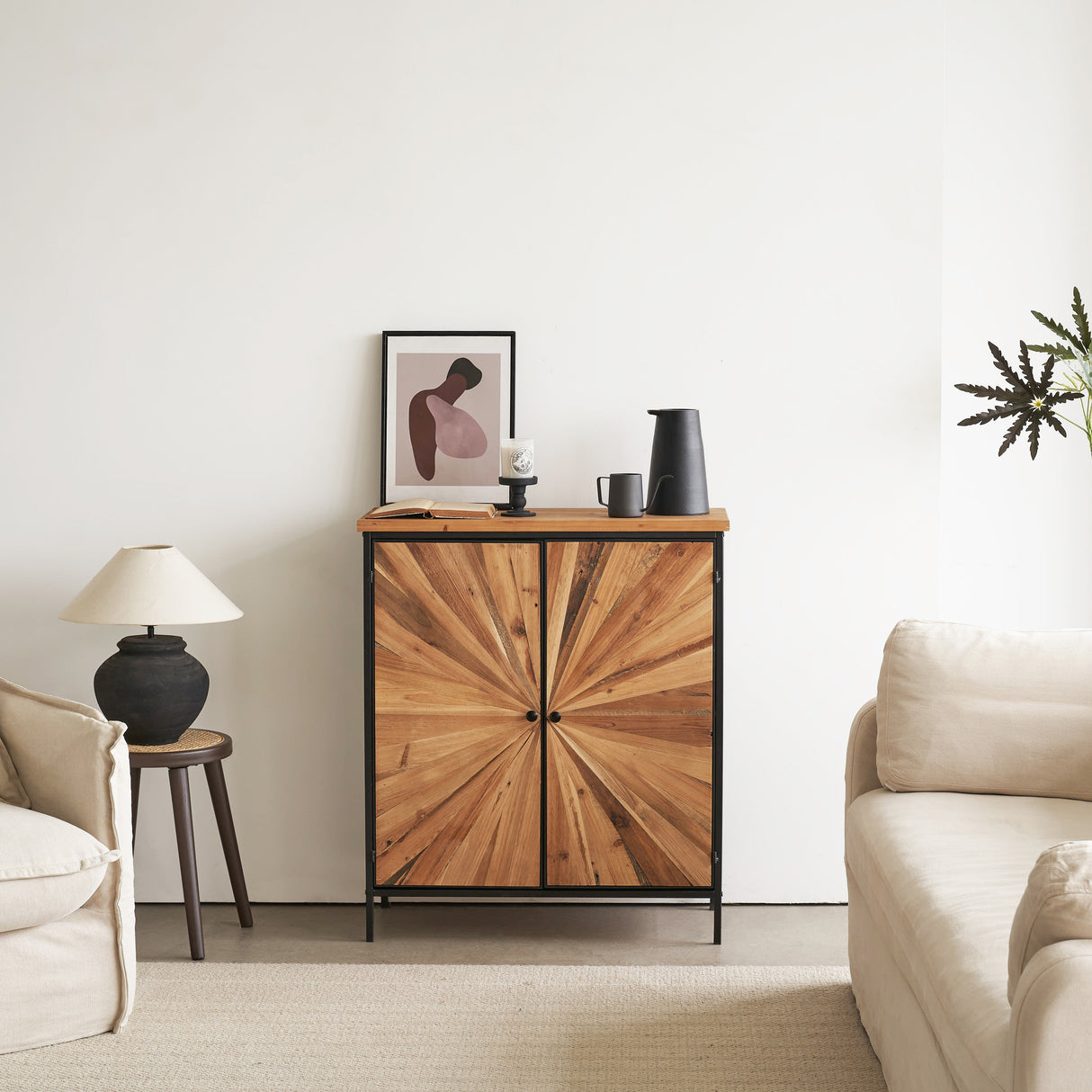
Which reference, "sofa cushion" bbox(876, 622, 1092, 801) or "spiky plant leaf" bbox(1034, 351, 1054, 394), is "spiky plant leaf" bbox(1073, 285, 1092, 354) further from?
"sofa cushion" bbox(876, 622, 1092, 801)

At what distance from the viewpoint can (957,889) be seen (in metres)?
1.73

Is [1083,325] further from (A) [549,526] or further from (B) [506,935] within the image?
(B) [506,935]

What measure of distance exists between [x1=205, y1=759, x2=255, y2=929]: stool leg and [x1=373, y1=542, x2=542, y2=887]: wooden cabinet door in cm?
46

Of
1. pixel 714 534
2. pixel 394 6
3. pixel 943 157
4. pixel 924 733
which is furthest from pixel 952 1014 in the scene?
pixel 394 6

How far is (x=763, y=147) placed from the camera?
3.03m

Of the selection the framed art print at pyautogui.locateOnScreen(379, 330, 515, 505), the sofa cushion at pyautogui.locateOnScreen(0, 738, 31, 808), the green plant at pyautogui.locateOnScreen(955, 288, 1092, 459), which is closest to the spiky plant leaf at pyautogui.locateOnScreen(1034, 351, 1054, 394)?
the green plant at pyautogui.locateOnScreen(955, 288, 1092, 459)

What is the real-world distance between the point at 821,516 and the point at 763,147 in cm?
108

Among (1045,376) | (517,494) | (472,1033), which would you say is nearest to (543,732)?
(517,494)

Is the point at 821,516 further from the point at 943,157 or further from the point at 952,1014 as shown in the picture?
the point at 952,1014

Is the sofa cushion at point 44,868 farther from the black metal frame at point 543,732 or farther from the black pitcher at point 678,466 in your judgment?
the black pitcher at point 678,466

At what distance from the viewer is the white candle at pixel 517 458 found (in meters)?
2.84

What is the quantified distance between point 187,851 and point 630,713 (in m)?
1.19

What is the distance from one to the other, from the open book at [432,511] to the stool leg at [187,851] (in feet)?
2.74

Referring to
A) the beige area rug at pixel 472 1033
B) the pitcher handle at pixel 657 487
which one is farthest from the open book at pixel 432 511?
the beige area rug at pixel 472 1033
